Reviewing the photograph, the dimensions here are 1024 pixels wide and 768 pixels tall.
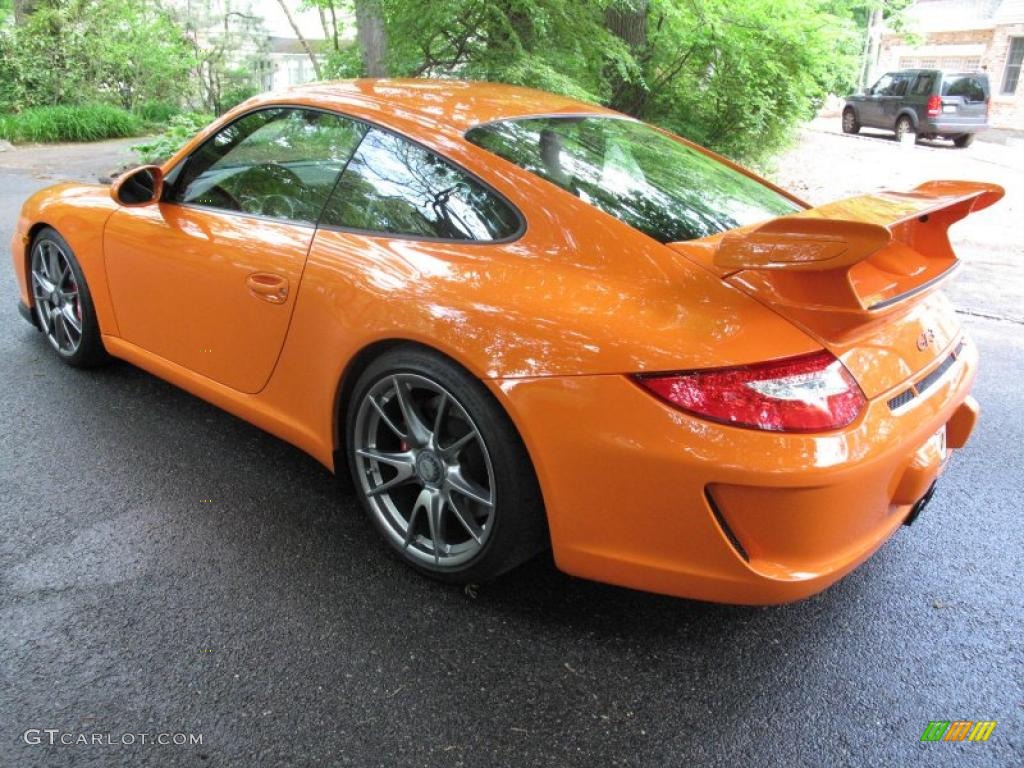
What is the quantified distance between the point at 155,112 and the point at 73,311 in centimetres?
1476

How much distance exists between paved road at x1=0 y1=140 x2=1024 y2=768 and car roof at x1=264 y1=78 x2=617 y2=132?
139 cm

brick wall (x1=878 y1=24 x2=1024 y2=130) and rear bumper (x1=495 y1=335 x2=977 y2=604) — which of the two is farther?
brick wall (x1=878 y1=24 x2=1024 y2=130)

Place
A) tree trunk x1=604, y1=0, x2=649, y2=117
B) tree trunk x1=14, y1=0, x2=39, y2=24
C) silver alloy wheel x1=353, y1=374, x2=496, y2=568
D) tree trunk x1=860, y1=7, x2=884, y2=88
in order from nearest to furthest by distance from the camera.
Answer: silver alloy wheel x1=353, y1=374, x2=496, y2=568 < tree trunk x1=604, y1=0, x2=649, y2=117 < tree trunk x1=14, y1=0, x2=39, y2=24 < tree trunk x1=860, y1=7, x2=884, y2=88

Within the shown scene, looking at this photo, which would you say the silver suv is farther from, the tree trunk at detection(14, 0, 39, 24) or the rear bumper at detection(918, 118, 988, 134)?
the tree trunk at detection(14, 0, 39, 24)

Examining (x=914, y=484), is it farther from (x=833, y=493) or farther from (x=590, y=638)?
(x=590, y=638)

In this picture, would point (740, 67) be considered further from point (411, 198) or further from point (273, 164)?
point (411, 198)

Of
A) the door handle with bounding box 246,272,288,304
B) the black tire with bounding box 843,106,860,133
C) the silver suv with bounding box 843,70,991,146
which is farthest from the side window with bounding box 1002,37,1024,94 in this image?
the door handle with bounding box 246,272,288,304

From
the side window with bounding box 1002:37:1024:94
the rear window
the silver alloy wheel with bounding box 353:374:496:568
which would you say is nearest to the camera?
the silver alloy wheel with bounding box 353:374:496:568

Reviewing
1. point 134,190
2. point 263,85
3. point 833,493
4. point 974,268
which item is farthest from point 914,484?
point 263,85

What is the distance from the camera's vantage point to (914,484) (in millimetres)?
2160

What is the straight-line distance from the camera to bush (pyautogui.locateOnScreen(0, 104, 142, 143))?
14078 mm

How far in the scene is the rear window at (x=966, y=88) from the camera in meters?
18.8

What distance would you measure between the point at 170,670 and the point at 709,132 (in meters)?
8.10

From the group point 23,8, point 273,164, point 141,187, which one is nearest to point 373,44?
point 141,187
